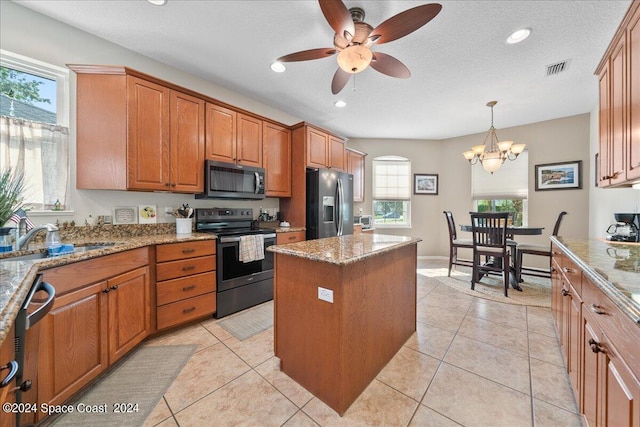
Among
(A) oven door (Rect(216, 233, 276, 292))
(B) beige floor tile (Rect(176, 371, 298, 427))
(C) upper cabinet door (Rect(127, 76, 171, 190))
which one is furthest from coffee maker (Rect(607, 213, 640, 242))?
(C) upper cabinet door (Rect(127, 76, 171, 190))

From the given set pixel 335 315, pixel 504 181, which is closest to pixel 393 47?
pixel 335 315

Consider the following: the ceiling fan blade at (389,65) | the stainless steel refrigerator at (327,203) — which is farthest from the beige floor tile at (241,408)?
the ceiling fan blade at (389,65)

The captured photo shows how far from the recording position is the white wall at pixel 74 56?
6.41 ft

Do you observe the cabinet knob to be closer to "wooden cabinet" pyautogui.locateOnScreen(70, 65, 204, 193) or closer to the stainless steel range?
the stainless steel range

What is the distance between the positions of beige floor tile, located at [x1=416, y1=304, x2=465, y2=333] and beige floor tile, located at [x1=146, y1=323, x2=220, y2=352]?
2090mm

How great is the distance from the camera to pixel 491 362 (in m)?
1.84

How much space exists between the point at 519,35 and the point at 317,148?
8.20ft

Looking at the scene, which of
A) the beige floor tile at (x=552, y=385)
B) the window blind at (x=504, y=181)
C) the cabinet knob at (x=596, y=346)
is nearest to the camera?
the cabinet knob at (x=596, y=346)

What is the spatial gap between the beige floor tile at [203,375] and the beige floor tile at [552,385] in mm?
1970

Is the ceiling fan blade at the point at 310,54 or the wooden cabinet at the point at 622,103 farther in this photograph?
the ceiling fan blade at the point at 310,54

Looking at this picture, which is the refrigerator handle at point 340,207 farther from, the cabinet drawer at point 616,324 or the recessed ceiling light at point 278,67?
the cabinet drawer at point 616,324

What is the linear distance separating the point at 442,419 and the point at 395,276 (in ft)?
2.83

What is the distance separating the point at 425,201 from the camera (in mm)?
5562

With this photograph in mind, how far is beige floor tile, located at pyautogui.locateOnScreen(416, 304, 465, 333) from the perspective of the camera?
2426 millimetres
